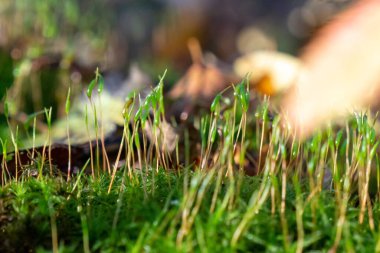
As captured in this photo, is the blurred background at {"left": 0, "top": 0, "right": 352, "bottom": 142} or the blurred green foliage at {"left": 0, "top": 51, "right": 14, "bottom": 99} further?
the blurred background at {"left": 0, "top": 0, "right": 352, "bottom": 142}

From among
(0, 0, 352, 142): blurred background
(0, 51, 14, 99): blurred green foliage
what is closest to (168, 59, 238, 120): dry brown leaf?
→ (0, 0, 352, 142): blurred background

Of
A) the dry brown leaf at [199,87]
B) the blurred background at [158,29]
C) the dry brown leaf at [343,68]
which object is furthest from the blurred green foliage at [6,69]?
the dry brown leaf at [343,68]

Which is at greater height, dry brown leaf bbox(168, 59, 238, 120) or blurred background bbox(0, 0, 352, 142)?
blurred background bbox(0, 0, 352, 142)

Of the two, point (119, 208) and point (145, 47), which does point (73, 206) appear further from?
point (145, 47)

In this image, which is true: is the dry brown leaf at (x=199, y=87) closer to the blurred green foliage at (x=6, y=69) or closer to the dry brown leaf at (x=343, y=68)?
the dry brown leaf at (x=343, y=68)

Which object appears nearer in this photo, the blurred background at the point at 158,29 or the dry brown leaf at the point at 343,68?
the dry brown leaf at the point at 343,68

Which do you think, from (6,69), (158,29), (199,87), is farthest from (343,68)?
(158,29)

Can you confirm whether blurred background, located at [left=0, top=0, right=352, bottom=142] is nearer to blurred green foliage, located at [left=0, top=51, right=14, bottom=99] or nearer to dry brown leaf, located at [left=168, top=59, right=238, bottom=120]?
blurred green foliage, located at [left=0, top=51, right=14, bottom=99]

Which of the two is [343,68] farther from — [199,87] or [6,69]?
[6,69]
